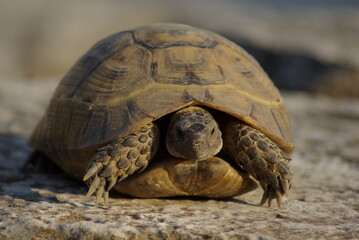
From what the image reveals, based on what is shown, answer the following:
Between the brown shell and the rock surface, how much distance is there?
322 millimetres

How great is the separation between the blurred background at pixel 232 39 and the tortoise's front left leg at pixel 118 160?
569cm

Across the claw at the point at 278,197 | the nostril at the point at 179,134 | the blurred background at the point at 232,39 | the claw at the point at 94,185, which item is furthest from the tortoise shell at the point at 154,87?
the blurred background at the point at 232,39

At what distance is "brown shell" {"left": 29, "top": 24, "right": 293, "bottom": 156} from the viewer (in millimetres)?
2881

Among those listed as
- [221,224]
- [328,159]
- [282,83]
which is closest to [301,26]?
[282,83]

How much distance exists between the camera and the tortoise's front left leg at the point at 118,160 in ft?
8.86

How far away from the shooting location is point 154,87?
2.94 meters

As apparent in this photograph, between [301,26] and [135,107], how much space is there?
1000cm

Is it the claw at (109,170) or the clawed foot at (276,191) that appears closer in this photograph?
the claw at (109,170)

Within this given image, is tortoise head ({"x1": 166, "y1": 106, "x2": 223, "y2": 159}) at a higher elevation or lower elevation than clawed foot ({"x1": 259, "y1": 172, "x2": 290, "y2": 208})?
higher

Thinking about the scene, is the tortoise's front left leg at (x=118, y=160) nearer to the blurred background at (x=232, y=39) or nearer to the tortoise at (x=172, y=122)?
the tortoise at (x=172, y=122)

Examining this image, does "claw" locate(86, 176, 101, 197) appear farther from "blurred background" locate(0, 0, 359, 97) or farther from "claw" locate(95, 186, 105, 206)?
"blurred background" locate(0, 0, 359, 97)

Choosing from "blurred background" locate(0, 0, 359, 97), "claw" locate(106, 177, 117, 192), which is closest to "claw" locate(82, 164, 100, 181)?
"claw" locate(106, 177, 117, 192)

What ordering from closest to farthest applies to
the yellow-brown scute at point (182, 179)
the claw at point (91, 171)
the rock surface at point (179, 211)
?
the rock surface at point (179, 211) → the claw at point (91, 171) → the yellow-brown scute at point (182, 179)

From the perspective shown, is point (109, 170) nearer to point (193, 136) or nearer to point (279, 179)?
point (193, 136)
